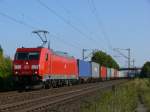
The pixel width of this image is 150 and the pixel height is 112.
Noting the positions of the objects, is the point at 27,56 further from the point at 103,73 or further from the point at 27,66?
the point at 103,73

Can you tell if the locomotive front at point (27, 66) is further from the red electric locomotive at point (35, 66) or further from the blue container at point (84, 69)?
the blue container at point (84, 69)

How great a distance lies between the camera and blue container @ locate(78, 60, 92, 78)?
6012 centimetres

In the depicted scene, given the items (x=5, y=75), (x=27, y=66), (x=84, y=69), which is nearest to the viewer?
(x=27, y=66)

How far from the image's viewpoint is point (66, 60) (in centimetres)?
4759

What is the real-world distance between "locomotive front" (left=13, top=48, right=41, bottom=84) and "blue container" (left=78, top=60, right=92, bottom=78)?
2194 centimetres

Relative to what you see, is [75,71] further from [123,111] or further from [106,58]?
[106,58]

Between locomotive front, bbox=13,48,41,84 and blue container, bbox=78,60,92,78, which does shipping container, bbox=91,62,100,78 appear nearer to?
blue container, bbox=78,60,92,78

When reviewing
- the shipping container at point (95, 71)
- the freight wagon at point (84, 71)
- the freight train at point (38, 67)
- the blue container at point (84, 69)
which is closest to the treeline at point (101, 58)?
the shipping container at point (95, 71)

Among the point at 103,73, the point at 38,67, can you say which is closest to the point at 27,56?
the point at 38,67

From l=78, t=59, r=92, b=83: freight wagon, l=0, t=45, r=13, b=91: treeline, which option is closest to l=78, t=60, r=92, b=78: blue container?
l=78, t=59, r=92, b=83: freight wagon

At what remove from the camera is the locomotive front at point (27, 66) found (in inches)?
1415

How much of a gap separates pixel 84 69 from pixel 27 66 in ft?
92.1

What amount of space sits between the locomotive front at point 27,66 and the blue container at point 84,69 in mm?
21937

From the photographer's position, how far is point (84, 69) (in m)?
63.9
